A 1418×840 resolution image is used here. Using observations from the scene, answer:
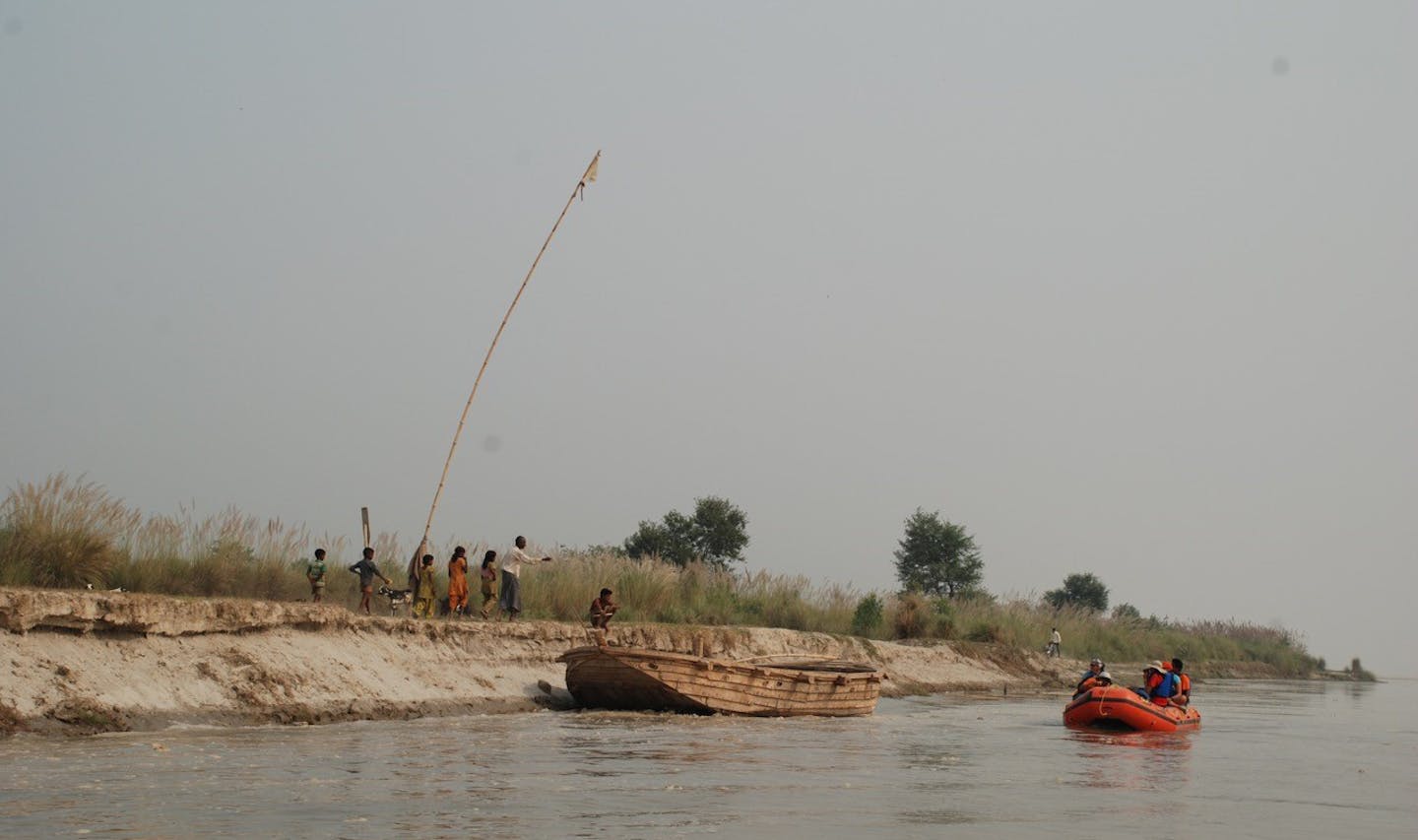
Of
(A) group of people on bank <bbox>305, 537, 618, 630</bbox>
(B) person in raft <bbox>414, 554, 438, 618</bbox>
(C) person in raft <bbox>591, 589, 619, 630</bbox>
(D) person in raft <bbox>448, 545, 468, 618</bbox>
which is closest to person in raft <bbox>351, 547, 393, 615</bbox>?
(A) group of people on bank <bbox>305, 537, 618, 630</bbox>

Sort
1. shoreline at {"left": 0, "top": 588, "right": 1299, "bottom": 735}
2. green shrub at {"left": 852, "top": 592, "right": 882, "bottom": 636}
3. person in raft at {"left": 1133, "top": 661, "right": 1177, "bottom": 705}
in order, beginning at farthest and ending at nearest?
green shrub at {"left": 852, "top": 592, "right": 882, "bottom": 636}
person in raft at {"left": 1133, "top": 661, "right": 1177, "bottom": 705}
shoreline at {"left": 0, "top": 588, "right": 1299, "bottom": 735}

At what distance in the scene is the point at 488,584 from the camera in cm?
2675

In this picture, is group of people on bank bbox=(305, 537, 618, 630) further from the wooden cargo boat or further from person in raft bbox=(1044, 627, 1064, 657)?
person in raft bbox=(1044, 627, 1064, 657)

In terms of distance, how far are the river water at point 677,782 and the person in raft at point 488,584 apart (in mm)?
4167

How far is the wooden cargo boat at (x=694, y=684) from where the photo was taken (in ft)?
72.7

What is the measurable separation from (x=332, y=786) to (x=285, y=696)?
684 centimetres

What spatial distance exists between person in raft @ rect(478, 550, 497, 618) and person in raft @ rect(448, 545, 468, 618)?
67 centimetres

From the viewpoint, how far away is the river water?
11.4 m

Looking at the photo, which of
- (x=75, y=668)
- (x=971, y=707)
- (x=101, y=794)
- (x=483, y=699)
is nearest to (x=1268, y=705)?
(x=971, y=707)

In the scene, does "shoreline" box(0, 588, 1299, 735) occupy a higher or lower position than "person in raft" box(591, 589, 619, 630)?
lower

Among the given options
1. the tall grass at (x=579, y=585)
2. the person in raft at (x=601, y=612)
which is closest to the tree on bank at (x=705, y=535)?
the tall grass at (x=579, y=585)

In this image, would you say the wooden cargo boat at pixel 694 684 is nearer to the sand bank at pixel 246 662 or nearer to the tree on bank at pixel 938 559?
the sand bank at pixel 246 662

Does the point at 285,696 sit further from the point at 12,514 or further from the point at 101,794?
the point at 101,794

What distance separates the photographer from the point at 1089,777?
16.6m
